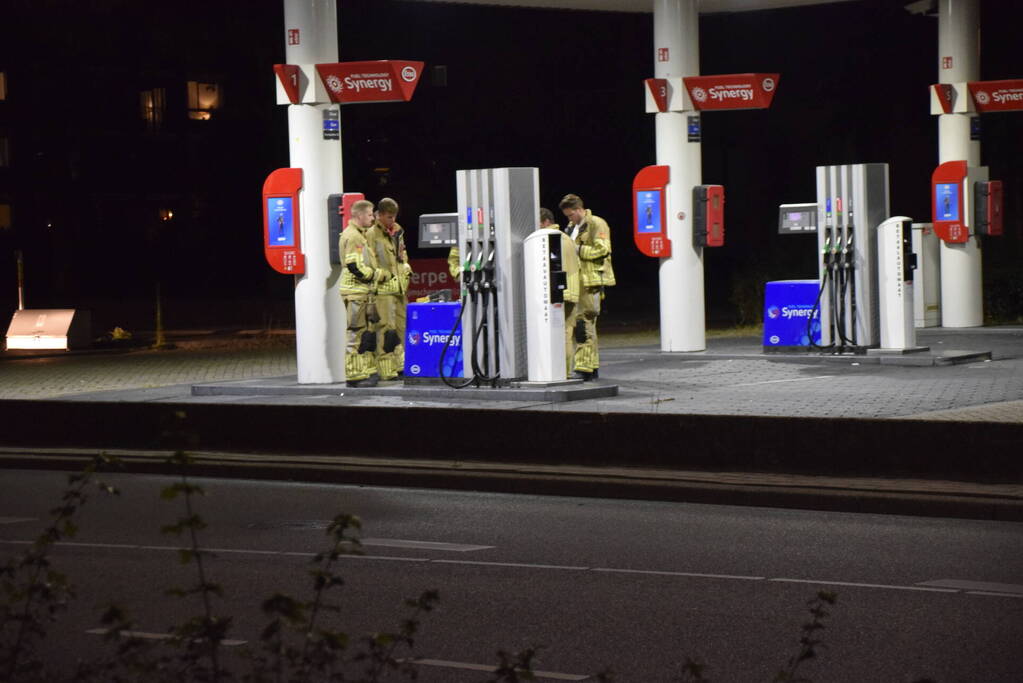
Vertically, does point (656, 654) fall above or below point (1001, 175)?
below

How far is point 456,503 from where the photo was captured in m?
12.4

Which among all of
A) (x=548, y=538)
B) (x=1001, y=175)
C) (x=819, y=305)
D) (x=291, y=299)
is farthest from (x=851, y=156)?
A: (x=548, y=538)

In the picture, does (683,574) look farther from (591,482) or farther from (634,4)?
(634,4)

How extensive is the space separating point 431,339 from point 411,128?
33144 millimetres

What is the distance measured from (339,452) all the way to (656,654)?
734 cm

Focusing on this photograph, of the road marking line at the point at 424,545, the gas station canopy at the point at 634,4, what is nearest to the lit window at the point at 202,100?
the gas station canopy at the point at 634,4

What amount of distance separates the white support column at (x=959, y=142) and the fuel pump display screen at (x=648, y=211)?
19.5 ft

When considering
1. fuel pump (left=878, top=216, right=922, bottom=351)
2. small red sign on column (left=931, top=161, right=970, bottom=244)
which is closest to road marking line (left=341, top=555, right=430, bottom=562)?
fuel pump (left=878, top=216, right=922, bottom=351)

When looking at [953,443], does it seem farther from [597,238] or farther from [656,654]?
[597,238]

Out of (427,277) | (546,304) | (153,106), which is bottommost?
(546,304)

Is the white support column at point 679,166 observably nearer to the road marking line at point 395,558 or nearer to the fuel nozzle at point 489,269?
the fuel nozzle at point 489,269

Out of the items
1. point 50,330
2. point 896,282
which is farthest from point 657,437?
point 50,330

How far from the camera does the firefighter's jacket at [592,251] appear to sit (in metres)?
17.8

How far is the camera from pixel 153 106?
56.0 metres
